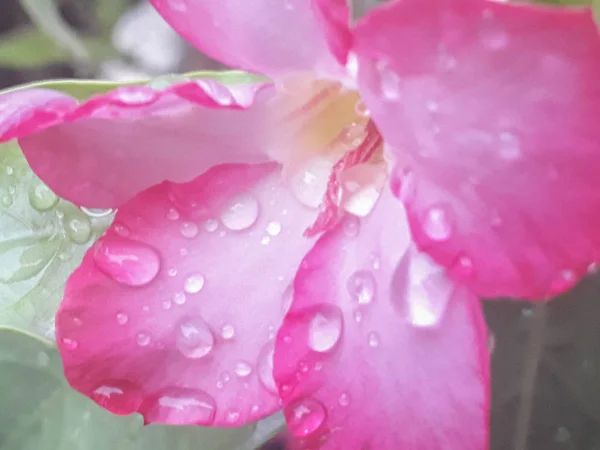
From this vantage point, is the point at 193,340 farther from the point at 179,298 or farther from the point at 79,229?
the point at 79,229

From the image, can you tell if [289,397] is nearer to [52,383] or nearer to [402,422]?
[402,422]

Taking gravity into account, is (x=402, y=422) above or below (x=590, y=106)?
below

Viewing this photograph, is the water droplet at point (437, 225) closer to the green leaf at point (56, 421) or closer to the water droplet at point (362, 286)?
the water droplet at point (362, 286)

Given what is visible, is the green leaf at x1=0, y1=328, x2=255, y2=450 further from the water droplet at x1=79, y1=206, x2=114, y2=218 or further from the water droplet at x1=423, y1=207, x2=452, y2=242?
the water droplet at x1=423, y1=207, x2=452, y2=242

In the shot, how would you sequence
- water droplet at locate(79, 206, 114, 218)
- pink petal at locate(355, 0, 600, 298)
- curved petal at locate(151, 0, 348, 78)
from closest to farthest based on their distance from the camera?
1. pink petal at locate(355, 0, 600, 298)
2. curved petal at locate(151, 0, 348, 78)
3. water droplet at locate(79, 206, 114, 218)

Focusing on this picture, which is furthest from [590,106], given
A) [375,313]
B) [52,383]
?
[52,383]

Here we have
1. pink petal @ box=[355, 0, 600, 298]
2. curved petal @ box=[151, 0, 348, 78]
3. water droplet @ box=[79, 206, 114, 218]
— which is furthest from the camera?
water droplet @ box=[79, 206, 114, 218]

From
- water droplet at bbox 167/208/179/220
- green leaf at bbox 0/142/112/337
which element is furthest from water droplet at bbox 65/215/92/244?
water droplet at bbox 167/208/179/220

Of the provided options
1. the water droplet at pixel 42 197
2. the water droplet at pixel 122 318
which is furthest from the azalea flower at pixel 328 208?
the water droplet at pixel 42 197
